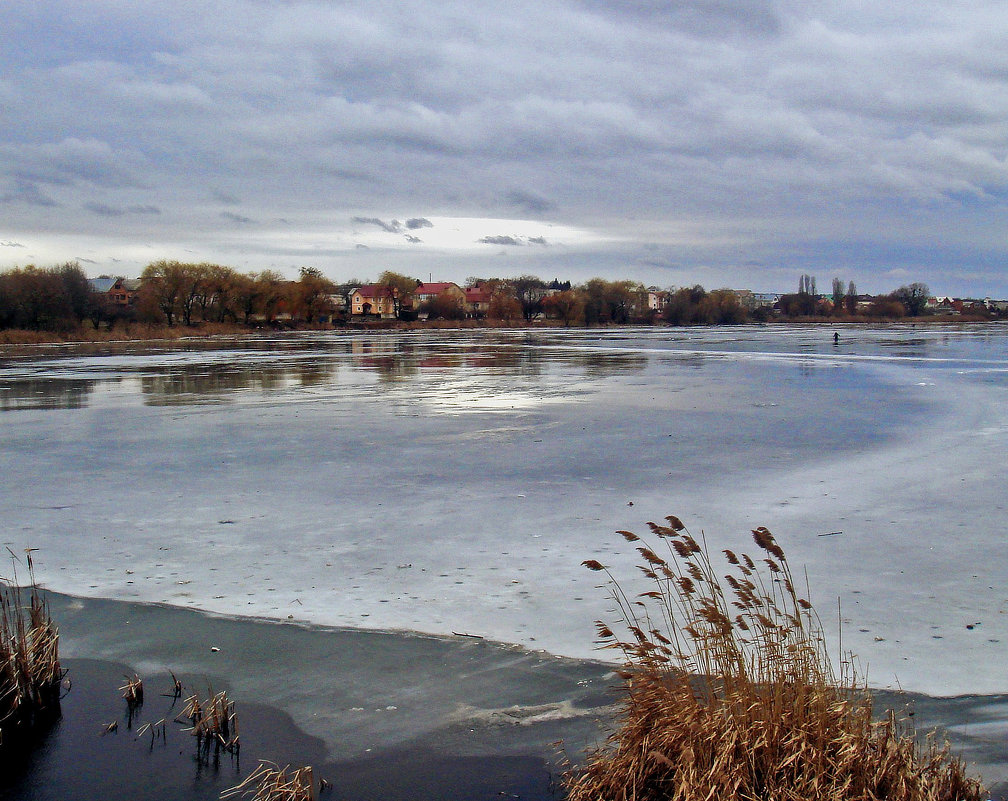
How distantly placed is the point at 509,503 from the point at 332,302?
304ft

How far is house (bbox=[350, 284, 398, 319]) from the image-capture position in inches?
4699

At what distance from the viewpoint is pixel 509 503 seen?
793 cm

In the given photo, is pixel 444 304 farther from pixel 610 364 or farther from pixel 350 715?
pixel 350 715

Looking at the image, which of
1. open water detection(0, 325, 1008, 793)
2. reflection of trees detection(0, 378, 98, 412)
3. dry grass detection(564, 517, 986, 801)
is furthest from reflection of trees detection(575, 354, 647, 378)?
dry grass detection(564, 517, 986, 801)

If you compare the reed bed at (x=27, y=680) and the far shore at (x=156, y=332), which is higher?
the far shore at (x=156, y=332)

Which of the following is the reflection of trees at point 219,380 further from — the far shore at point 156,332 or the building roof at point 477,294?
the building roof at point 477,294

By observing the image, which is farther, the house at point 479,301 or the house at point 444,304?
the house at point 479,301

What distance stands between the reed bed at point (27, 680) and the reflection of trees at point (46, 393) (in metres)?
13.4

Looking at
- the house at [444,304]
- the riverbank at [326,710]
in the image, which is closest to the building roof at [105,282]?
the house at [444,304]

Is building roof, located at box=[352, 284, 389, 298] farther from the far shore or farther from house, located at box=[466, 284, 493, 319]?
the far shore

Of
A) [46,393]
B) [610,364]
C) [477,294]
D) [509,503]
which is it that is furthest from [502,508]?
[477,294]

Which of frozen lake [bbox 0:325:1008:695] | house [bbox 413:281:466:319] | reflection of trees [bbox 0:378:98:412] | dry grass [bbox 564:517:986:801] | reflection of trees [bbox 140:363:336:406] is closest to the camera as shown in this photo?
dry grass [bbox 564:517:986:801]

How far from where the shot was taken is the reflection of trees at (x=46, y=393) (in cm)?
1689

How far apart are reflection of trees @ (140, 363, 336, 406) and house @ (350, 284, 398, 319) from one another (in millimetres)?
86206
